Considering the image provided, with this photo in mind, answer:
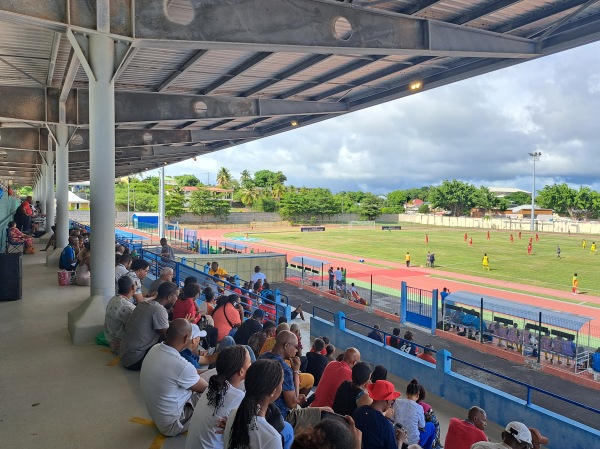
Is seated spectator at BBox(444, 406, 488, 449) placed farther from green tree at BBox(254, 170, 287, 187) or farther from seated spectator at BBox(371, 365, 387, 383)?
green tree at BBox(254, 170, 287, 187)

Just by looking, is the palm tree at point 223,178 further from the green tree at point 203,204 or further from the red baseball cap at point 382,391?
the red baseball cap at point 382,391

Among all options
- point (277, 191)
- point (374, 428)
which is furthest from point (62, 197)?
point (277, 191)

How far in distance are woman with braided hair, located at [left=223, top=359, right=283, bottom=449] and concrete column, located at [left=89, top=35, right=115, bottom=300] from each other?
5.52 meters

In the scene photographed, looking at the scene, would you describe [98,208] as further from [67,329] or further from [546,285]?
[546,285]

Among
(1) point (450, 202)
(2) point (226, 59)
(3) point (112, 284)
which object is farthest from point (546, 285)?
(1) point (450, 202)

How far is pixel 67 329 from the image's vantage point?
780cm

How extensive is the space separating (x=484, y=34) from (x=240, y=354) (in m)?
8.64

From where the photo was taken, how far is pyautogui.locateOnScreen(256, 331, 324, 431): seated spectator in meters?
3.67

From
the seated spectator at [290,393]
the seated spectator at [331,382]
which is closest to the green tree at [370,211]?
the seated spectator at [331,382]

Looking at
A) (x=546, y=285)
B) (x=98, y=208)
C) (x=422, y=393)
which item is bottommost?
(x=546, y=285)

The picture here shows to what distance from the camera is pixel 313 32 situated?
7977 mm

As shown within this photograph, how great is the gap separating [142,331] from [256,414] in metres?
3.28

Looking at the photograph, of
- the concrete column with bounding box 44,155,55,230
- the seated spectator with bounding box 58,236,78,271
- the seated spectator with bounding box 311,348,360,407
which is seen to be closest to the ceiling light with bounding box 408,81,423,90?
the seated spectator with bounding box 311,348,360,407

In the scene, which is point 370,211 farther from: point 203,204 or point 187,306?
point 187,306
